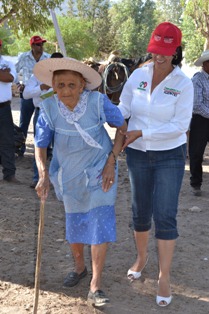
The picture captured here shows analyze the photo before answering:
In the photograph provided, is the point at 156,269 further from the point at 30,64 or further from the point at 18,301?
the point at 30,64

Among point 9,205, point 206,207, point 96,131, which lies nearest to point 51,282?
point 96,131

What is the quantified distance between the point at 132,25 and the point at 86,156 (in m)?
61.9

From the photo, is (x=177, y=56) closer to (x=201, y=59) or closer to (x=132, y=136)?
(x=132, y=136)

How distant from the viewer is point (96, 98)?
384 cm

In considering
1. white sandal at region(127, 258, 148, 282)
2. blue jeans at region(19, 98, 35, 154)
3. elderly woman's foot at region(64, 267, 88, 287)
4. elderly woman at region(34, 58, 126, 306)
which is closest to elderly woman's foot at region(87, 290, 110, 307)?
elderly woman at region(34, 58, 126, 306)

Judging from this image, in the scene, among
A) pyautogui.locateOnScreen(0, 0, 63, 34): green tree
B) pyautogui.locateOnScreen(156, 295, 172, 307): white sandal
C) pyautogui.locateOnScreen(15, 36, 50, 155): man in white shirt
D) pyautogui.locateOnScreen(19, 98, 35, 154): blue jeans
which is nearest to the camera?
pyautogui.locateOnScreen(156, 295, 172, 307): white sandal

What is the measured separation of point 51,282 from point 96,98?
155cm

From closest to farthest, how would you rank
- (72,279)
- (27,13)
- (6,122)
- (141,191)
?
1. (141,191)
2. (72,279)
3. (6,122)
4. (27,13)

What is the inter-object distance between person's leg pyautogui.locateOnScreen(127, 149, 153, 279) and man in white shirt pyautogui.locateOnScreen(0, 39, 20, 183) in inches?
143

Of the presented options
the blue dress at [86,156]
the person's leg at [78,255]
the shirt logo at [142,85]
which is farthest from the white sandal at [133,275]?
the shirt logo at [142,85]

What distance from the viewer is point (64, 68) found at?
12.3 feet

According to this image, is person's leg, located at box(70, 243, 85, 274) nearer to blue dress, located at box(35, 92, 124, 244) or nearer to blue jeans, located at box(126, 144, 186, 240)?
blue dress, located at box(35, 92, 124, 244)

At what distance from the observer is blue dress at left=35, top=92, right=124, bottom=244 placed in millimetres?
3830

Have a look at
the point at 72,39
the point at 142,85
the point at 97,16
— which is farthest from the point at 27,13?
the point at 97,16
